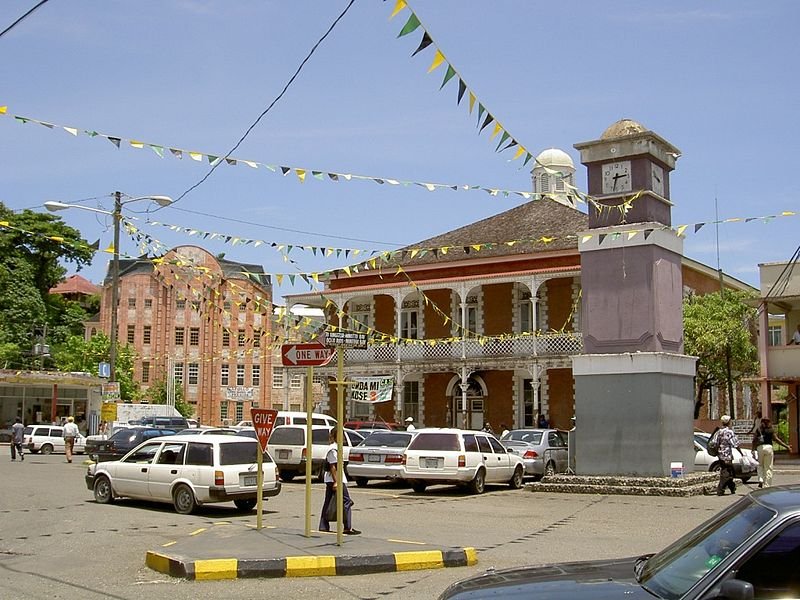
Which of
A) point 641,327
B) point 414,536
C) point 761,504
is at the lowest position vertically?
point 414,536

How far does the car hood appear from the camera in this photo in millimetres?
5234

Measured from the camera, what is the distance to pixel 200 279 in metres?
22.9

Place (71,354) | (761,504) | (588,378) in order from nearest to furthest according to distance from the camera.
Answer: (761,504)
(588,378)
(71,354)

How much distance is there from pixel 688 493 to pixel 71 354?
172 feet

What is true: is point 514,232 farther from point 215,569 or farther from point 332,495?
point 215,569

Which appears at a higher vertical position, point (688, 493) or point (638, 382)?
point (638, 382)

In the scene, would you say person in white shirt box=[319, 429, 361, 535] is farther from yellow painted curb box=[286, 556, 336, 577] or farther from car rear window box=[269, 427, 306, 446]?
car rear window box=[269, 427, 306, 446]

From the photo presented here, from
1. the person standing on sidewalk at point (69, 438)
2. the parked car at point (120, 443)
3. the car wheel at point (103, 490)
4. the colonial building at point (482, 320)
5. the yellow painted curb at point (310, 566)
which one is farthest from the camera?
the colonial building at point (482, 320)

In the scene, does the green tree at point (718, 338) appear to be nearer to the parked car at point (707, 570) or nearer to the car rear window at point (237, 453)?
the car rear window at point (237, 453)

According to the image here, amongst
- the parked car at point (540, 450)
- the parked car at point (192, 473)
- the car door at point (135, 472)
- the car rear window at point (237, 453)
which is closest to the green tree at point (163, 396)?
the parked car at point (540, 450)

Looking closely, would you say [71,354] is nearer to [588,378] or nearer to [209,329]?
[209,329]

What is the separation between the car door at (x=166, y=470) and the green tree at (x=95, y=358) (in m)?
46.1

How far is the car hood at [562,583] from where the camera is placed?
5.23m

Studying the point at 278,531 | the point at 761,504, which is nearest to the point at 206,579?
the point at 278,531
